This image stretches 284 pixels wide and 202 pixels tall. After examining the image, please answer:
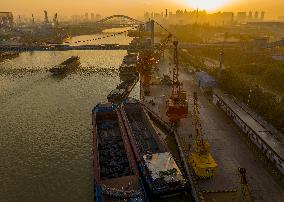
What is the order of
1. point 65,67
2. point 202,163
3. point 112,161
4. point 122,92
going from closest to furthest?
1. point 202,163
2. point 112,161
3. point 122,92
4. point 65,67

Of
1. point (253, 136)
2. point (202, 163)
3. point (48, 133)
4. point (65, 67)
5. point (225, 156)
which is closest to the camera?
point (202, 163)

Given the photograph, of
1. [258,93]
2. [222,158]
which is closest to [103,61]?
[258,93]

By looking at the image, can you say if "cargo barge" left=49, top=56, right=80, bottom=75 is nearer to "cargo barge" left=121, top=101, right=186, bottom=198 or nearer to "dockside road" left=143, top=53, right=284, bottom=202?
"dockside road" left=143, top=53, right=284, bottom=202

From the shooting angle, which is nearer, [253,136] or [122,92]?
[253,136]

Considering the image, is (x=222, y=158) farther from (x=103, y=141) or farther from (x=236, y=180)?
(x=103, y=141)

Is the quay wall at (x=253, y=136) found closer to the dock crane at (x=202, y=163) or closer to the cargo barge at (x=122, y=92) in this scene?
the dock crane at (x=202, y=163)

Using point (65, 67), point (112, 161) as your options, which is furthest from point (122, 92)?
point (65, 67)

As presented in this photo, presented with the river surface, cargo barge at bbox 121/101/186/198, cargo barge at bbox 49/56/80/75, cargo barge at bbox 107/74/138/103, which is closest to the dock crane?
cargo barge at bbox 121/101/186/198

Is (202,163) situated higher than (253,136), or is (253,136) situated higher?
(253,136)

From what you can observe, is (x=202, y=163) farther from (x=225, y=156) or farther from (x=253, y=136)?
(x=253, y=136)
